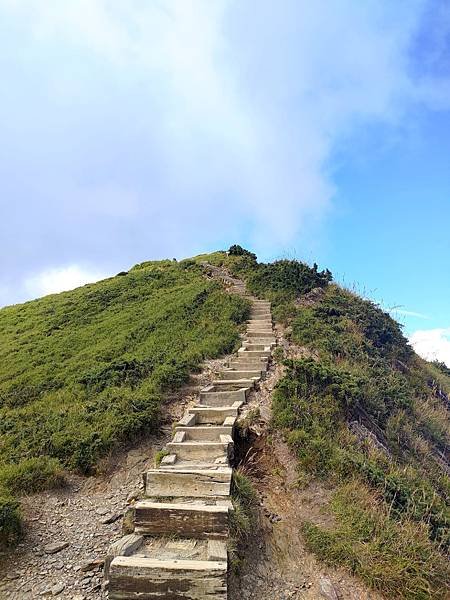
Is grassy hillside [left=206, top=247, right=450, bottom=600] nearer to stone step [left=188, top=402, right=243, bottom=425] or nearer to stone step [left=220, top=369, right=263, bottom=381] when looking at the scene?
stone step [left=188, top=402, right=243, bottom=425]

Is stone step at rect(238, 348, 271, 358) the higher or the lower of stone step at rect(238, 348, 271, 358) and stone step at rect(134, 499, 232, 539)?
the higher

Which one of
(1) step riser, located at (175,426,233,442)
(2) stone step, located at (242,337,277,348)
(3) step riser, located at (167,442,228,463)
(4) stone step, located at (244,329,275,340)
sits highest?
(4) stone step, located at (244,329,275,340)

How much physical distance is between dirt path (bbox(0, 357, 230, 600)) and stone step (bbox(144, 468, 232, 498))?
81 centimetres

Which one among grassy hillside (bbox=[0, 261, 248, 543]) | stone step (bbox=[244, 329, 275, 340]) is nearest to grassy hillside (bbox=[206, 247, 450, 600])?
stone step (bbox=[244, 329, 275, 340])

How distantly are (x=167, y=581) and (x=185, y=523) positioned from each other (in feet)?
2.83

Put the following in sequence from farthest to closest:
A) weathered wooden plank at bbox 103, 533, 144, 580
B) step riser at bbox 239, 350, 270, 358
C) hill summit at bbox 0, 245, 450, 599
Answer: step riser at bbox 239, 350, 270, 358, hill summit at bbox 0, 245, 450, 599, weathered wooden plank at bbox 103, 533, 144, 580

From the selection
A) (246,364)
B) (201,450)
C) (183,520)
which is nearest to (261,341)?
(246,364)

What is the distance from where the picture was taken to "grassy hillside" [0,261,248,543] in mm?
7770

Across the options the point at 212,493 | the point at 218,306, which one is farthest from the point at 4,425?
the point at 218,306

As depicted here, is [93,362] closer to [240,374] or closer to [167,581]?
[240,374]

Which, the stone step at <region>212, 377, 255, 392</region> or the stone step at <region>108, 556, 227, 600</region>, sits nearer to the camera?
the stone step at <region>108, 556, 227, 600</region>

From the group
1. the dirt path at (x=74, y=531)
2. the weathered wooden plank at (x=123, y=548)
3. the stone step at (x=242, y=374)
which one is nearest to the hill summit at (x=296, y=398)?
the dirt path at (x=74, y=531)

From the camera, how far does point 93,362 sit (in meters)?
12.8

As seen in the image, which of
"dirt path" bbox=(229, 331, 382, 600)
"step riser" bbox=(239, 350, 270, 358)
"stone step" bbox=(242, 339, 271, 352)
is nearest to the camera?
"dirt path" bbox=(229, 331, 382, 600)
